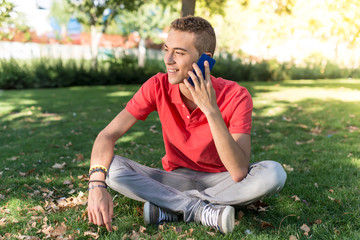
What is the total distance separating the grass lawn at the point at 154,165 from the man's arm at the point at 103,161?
0.81ft

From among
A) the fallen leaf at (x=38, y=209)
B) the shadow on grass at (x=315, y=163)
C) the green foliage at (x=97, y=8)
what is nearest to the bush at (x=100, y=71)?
the green foliage at (x=97, y=8)

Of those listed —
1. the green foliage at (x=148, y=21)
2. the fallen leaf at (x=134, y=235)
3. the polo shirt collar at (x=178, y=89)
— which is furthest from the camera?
the green foliage at (x=148, y=21)

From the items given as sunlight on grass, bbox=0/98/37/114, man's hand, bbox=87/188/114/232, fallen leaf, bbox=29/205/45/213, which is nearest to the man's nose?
man's hand, bbox=87/188/114/232

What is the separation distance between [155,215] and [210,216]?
1.56 ft

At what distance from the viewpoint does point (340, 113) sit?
9812 mm

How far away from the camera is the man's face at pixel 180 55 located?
3068 millimetres

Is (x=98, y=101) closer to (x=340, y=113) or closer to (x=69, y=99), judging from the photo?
(x=69, y=99)

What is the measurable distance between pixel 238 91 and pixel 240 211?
1096 millimetres

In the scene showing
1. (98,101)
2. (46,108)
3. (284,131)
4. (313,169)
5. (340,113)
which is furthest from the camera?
(98,101)

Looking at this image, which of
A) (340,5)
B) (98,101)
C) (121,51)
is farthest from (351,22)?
(121,51)

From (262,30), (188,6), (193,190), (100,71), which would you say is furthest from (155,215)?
(100,71)

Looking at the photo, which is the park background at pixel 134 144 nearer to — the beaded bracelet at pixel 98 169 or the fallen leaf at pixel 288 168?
the fallen leaf at pixel 288 168

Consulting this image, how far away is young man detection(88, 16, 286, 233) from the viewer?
2.85 meters

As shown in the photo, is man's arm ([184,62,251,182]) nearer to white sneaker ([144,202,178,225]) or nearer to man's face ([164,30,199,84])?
man's face ([164,30,199,84])
